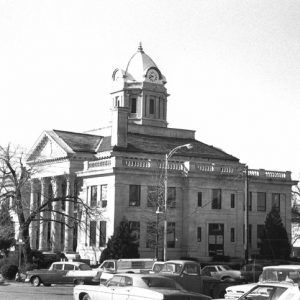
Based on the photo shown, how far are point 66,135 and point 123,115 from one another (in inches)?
373

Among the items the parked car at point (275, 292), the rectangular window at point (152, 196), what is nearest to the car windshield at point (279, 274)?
the parked car at point (275, 292)

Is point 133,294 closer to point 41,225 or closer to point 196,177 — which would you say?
point 196,177

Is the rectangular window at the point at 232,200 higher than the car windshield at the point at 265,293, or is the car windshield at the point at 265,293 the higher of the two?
the rectangular window at the point at 232,200

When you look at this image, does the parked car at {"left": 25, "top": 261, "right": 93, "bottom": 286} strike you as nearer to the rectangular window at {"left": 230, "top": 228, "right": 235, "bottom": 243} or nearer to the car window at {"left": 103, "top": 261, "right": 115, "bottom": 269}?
the car window at {"left": 103, "top": 261, "right": 115, "bottom": 269}

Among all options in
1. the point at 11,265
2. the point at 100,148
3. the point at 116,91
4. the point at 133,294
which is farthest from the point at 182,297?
the point at 116,91

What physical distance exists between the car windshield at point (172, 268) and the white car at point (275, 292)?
12.4m

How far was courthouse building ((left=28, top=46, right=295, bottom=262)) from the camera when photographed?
6200 cm

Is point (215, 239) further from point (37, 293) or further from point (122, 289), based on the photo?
point (122, 289)

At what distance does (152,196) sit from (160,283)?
39469 mm

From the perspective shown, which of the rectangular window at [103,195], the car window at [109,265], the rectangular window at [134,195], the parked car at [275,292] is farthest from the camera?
the rectangular window at [103,195]

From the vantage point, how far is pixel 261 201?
70.6 meters

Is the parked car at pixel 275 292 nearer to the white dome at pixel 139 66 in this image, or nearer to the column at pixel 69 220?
the column at pixel 69 220

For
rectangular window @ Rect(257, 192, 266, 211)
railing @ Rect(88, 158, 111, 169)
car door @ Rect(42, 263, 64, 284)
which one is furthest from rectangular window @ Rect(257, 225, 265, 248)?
car door @ Rect(42, 263, 64, 284)

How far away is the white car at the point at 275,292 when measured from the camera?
55.3ft
